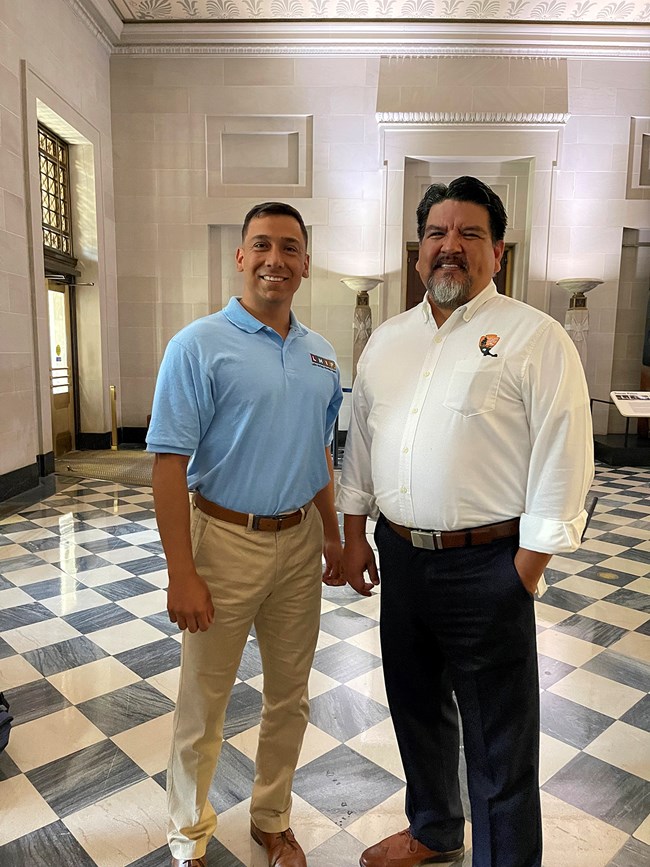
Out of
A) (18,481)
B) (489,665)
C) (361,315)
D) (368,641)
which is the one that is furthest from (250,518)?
(361,315)

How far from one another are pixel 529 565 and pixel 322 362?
806 mm

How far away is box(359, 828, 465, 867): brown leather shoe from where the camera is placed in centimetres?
189

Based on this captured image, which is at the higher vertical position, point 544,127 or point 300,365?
point 544,127

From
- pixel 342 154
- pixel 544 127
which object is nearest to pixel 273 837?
pixel 342 154

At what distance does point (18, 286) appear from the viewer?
679cm

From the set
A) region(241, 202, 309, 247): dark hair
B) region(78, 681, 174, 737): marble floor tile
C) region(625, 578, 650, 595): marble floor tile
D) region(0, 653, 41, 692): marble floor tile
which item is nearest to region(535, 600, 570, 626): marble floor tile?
region(625, 578, 650, 595): marble floor tile

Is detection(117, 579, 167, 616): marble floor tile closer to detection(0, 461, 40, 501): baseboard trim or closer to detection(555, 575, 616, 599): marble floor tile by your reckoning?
detection(555, 575, 616, 599): marble floor tile

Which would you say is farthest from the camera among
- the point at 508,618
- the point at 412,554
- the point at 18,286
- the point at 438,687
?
the point at 18,286

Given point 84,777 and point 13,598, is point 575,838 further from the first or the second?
point 13,598

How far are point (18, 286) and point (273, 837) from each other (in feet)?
21.0

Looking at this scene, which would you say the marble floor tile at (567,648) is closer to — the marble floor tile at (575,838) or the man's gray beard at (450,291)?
the marble floor tile at (575,838)

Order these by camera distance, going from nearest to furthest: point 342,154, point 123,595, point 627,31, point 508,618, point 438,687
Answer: point 508,618 → point 438,687 → point 123,595 → point 627,31 → point 342,154

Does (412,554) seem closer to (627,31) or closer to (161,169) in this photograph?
(161,169)

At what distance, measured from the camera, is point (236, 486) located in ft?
5.63
